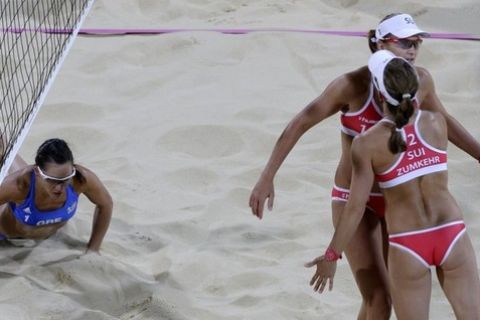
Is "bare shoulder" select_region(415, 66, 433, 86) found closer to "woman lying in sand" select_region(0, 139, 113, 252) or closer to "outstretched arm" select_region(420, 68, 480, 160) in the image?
"outstretched arm" select_region(420, 68, 480, 160)

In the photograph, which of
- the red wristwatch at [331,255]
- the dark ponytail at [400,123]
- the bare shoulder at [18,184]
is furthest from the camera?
the bare shoulder at [18,184]

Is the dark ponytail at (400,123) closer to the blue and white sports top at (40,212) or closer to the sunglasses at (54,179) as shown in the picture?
the sunglasses at (54,179)

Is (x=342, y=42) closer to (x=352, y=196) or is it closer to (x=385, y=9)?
(x=385, y=9)

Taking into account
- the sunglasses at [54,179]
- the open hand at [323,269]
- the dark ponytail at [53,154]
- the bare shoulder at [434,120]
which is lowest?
the sunglasses at [54,179]

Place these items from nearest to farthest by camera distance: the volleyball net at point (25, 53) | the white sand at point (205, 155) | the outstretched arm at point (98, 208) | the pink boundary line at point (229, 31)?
the white sand at point (205, 155)
the outstretched arm at point (98, 208)
the volleyball net at point (25, 53)
the pink boundary line at point (229, 31)

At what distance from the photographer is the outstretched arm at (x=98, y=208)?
17.7 ft

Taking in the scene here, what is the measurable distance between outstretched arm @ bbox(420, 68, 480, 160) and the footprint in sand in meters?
2.36

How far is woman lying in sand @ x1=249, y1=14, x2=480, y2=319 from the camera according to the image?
4316 mm

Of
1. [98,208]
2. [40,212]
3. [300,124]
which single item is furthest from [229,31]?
[300,124]

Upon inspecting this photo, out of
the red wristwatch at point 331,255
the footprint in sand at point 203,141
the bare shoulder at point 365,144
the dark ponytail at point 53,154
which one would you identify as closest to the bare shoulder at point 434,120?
the bare shoulder at point 365,144

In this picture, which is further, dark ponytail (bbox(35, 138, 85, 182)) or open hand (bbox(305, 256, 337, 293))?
dark ponytail (bbox(35, 138, 85, 182))

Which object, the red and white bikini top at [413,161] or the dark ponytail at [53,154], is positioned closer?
the red and white bikini top at [413,161]

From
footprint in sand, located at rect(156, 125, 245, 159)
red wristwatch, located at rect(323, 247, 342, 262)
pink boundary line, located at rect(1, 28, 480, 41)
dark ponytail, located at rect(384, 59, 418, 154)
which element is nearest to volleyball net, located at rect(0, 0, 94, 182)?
pink boundary line, located at rect(1, 28, 480, 41)

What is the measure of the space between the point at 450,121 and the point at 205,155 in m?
2.48
